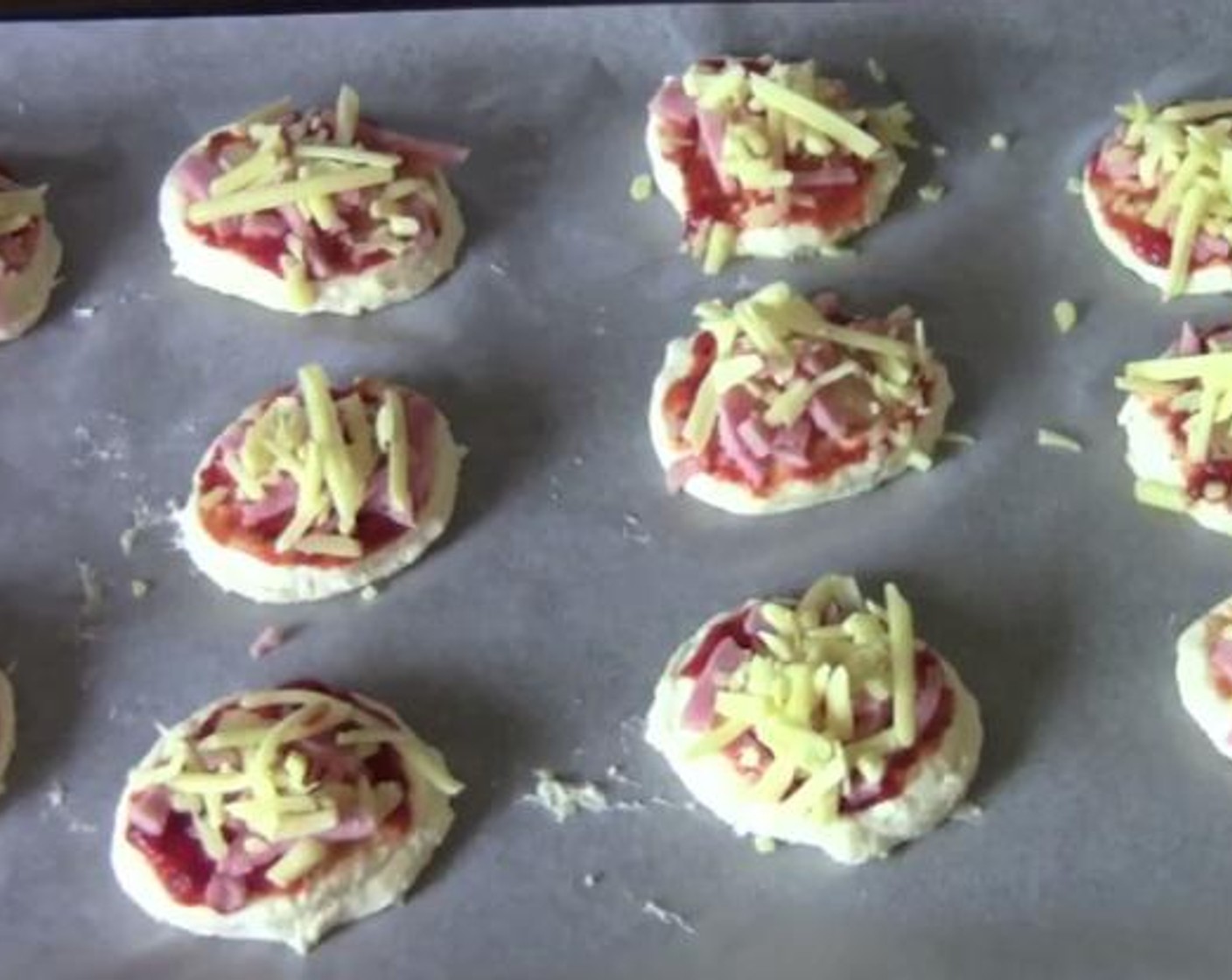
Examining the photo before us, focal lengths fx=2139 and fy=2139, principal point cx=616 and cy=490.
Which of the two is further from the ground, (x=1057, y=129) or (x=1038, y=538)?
(x=1057, y=129)

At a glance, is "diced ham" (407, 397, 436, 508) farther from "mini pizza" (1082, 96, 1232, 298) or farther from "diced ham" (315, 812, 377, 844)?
"mini pizza" (1082, 96, 1232, 298)

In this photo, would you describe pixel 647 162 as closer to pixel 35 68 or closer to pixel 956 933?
pixel 35 68

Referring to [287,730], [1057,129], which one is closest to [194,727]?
[287,730]

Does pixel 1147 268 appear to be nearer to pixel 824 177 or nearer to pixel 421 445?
pixel 824 177

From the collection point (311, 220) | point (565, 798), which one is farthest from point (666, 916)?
point (311, 220)

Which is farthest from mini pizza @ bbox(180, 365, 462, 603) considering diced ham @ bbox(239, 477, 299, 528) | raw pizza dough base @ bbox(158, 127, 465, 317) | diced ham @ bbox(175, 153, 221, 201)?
diced ham @ bbox(175, 153, 221, 201)
